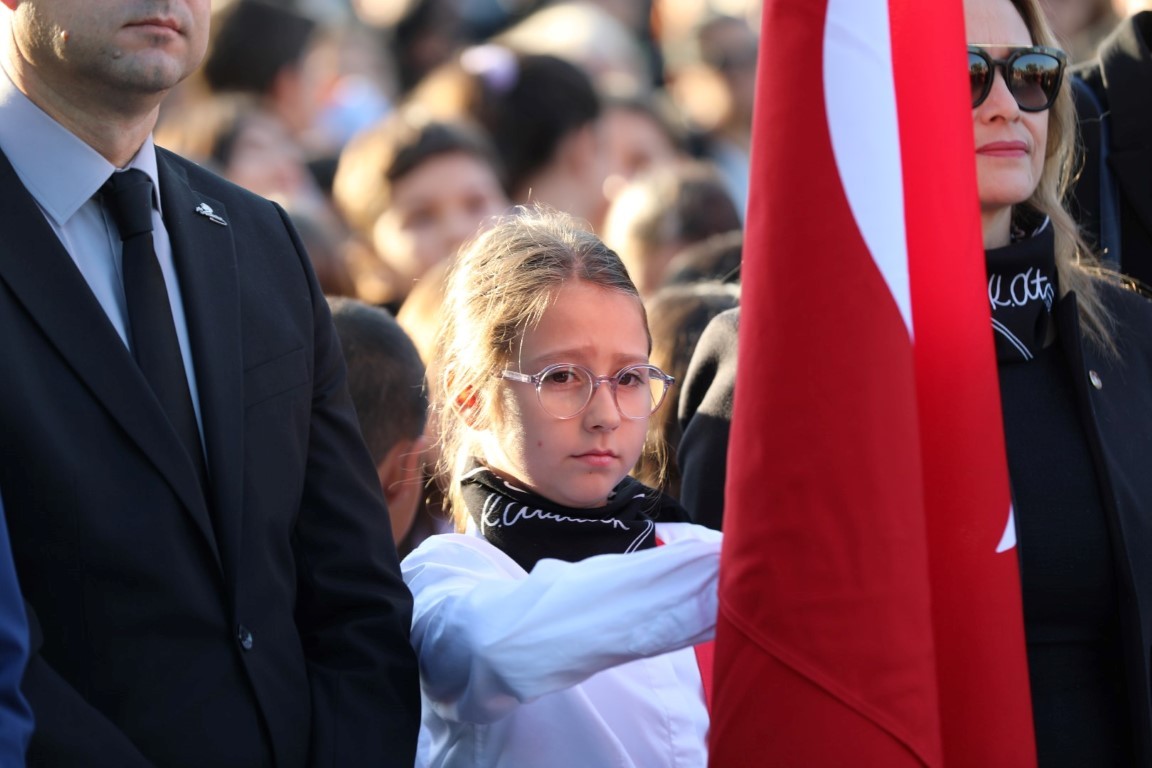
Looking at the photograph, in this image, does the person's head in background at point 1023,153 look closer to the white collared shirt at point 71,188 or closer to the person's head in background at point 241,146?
the white collared shirt at point 71,188

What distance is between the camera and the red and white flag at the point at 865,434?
7.32 feet

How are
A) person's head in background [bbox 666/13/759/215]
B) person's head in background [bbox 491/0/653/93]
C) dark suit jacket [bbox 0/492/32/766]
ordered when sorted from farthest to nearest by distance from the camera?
person's head in background [bbox 491/0/653/93] → person's head in background [bbox 666/13/759/215] → dark suit jacket [bbox 0/492/32/766]

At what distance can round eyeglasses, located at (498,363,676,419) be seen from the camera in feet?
9.26

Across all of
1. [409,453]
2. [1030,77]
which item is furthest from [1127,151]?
[409,453]

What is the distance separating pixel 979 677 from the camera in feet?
7.72

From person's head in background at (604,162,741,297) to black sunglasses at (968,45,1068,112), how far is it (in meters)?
2.38

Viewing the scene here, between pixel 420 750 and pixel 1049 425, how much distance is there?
50.9 inches

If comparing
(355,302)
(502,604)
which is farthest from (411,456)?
(502,604)

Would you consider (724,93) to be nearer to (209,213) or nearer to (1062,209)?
(1062,209)

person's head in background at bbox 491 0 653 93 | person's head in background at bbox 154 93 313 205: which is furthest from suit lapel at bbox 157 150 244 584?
person's head in background at bbox 491 0 653 93

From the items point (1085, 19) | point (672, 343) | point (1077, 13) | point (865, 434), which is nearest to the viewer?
point (865, 434)

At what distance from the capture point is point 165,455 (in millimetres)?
2359
